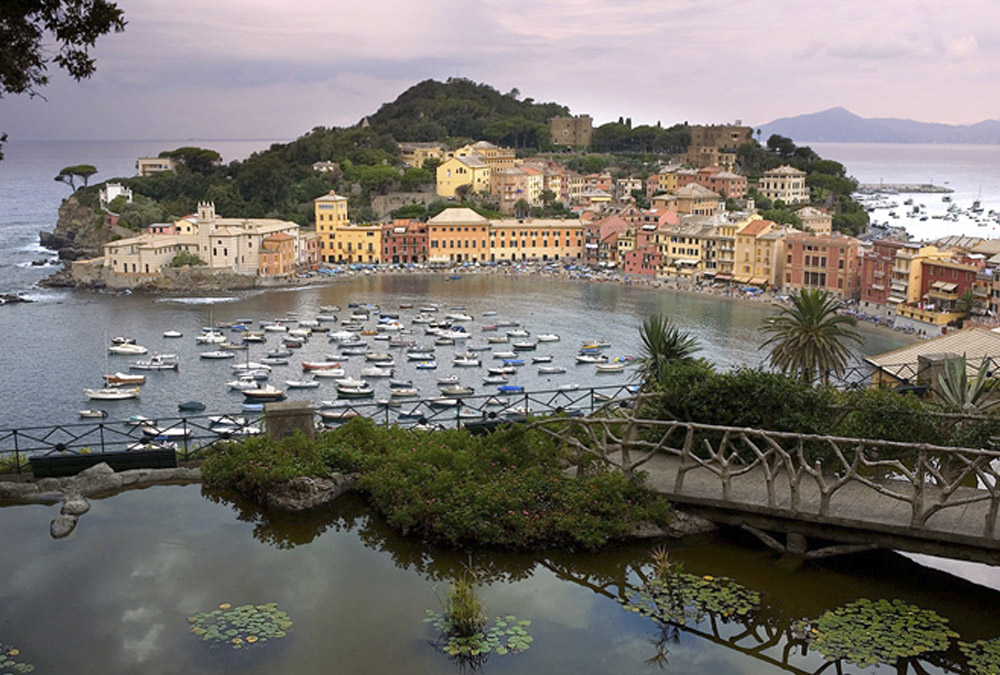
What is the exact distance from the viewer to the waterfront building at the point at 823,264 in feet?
139

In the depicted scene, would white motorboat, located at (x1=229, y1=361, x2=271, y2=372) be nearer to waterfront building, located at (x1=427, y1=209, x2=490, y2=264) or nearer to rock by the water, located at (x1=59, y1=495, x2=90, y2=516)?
rock by the water, located at (x1=59, y1=495, x2=90, y2=516)

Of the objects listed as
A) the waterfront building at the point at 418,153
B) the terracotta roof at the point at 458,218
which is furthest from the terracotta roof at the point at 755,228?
the waterfront building at the point at 418,153

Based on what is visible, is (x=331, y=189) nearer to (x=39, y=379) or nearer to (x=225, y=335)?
(x=225, y=335)

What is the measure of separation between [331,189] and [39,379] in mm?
37164

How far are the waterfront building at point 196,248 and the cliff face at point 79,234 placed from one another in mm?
6842

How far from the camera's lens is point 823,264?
43.1m

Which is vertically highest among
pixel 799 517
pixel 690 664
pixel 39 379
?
pixel 799 517

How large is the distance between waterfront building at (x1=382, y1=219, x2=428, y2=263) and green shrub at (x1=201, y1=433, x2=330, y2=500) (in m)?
46.7

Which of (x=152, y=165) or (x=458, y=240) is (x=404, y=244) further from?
(x=152, y=165)

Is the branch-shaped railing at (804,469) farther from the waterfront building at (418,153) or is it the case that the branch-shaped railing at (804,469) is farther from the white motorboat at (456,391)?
the waterfront building at (418,153)

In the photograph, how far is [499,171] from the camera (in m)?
65.8

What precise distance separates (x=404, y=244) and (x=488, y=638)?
49.9 metres

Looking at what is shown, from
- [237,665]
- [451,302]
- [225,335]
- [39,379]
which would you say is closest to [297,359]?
[225,335]

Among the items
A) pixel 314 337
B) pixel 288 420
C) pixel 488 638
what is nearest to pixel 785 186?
pixel 314 337
